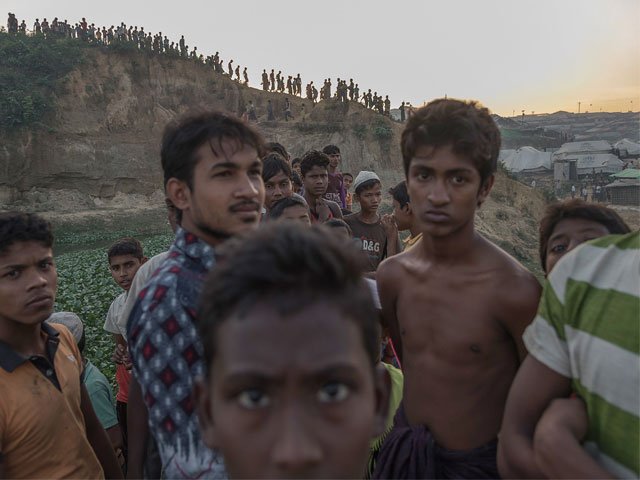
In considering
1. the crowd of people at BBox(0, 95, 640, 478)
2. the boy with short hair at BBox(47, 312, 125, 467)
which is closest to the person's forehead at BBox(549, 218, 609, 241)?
the crowd of people at BBox(0, 95, 640, 478)

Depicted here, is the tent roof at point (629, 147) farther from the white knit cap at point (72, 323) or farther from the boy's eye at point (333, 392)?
the boy's eye at point (333, 392)

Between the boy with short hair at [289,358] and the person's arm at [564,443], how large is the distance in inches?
16.8

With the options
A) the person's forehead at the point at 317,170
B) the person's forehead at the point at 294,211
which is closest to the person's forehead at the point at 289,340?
the person's forehead at the point at 294,211

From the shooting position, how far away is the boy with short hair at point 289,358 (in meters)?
1.01

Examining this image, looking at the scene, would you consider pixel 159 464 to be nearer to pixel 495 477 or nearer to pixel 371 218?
pixel 495 477

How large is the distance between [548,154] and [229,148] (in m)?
44.9

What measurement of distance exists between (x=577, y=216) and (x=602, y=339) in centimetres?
116

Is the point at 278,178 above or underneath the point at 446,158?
underneath

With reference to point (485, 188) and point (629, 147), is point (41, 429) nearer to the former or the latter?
point (485, 188)

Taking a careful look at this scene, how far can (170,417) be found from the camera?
1555 millimetres

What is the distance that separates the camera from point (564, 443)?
3.99ft

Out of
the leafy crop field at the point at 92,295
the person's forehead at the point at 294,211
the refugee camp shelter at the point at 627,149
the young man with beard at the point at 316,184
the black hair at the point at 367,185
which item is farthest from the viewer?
the refugee camp shelter at the point at 627,149

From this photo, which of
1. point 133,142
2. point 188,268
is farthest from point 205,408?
point 133,142

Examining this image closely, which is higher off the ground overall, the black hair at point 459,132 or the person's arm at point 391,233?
the black hair at point 459,132
